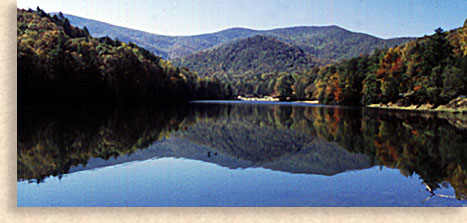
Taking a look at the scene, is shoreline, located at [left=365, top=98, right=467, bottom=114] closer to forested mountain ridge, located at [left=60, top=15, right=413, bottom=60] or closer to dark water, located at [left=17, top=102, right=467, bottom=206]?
forested mountain ridge, located at [left=60, top=15, right=413, bottom=60]

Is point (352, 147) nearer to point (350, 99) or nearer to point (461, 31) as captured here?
point (461, 31)

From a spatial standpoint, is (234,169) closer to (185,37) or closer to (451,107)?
(451,107)

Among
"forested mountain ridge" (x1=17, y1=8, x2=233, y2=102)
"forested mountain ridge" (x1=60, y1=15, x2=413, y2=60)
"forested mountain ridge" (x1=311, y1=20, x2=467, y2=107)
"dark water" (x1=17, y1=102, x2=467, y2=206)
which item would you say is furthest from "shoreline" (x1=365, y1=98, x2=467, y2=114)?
"forested mountain ridge" (x1=17, y1=8, x2=233, y2=102)

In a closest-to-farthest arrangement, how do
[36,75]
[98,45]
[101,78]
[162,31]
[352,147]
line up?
[162,31] < [352,147] < [36,75] < [101,78] < [98,45]

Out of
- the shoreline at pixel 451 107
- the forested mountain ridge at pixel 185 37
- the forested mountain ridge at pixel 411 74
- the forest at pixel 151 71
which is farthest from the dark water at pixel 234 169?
the forested mountain ridge at pixel 411 74

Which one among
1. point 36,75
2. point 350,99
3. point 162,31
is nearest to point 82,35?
point 36,75

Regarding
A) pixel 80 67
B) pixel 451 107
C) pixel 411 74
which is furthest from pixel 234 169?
pixel 411 74
